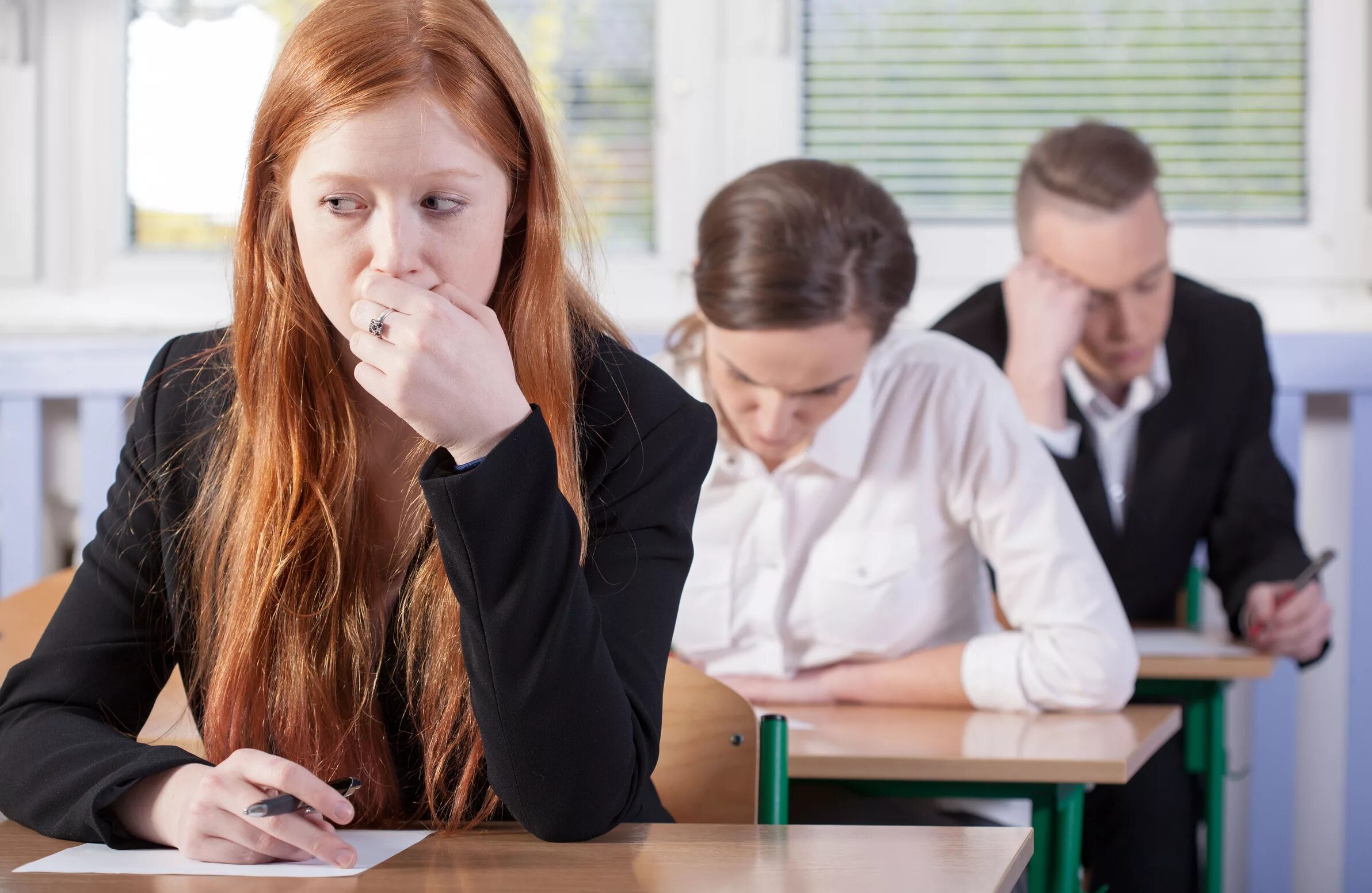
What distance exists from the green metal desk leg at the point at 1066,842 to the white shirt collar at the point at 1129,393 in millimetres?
1254

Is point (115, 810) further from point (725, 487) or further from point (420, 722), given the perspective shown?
point (725, 487)

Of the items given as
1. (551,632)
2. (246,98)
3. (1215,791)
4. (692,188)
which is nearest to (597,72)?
(692,188)

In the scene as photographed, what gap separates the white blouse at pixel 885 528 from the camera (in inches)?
72.2

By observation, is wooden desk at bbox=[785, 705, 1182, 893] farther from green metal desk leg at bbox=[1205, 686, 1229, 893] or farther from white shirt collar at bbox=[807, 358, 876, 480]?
green metal desk leg at bbox=[1205, 686, 1229, 893]

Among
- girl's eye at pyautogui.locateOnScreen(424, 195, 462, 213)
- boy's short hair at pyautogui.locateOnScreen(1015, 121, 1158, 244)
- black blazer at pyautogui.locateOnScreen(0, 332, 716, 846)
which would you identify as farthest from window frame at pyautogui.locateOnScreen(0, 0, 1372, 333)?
girl's eye at pyautogui.locateOnScreen(424, 195, 462, 213)

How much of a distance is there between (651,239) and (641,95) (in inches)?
11.3

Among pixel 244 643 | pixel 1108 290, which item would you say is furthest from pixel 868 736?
pixel 1108 290

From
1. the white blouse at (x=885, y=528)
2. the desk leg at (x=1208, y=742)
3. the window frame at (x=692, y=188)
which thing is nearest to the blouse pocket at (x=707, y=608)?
the white blouse at (x=885, y=528)

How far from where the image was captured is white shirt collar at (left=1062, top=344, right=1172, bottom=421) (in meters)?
2.55

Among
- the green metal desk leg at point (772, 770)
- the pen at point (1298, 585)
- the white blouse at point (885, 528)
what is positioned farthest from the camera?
the pen at point (1298, 585)

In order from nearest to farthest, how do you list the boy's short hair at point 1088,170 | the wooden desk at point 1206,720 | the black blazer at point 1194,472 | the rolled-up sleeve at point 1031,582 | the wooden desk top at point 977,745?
the wooden desk top at point 977,745 → the rolled-up sleeve at point 1031,582 → the wooden desk at point 1206,720 → the black blazer at point 1194,472 → the boy's short hair at point 1088,170

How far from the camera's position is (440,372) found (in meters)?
0.84

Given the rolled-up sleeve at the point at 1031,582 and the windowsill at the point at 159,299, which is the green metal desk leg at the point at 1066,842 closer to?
the rolled-up sleeve at the point at 1031,582

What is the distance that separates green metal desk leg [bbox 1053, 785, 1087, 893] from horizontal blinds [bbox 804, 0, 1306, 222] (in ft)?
5.32
